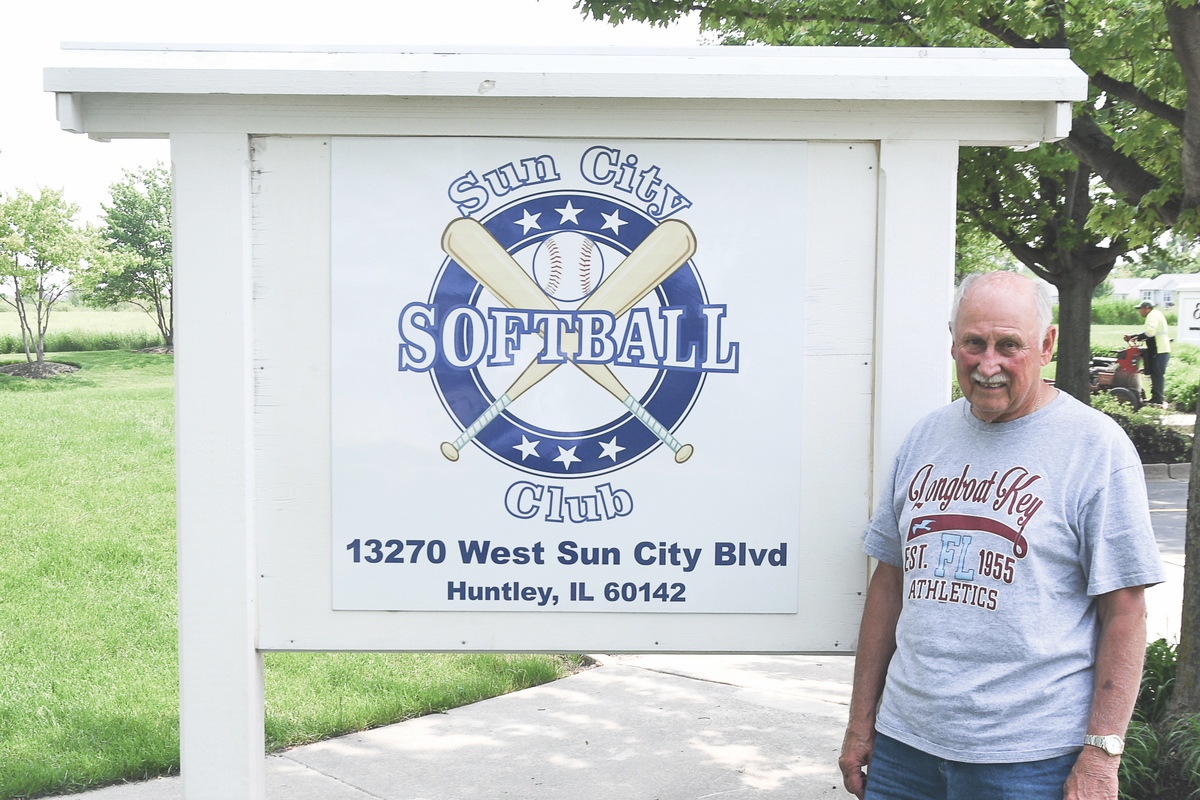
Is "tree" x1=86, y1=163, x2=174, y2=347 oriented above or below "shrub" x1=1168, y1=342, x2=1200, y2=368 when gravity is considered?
above

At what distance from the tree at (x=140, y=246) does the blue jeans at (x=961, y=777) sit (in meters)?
16.5

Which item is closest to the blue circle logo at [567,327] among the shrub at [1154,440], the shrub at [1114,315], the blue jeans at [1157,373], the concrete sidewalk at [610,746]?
the concrete sidewalk at [610,746]

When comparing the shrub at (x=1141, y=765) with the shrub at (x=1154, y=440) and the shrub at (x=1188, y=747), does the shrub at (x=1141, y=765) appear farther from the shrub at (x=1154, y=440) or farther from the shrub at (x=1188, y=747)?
the shrub at (x=1154, y=440)

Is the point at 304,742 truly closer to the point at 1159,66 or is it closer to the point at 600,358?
the point at 600,358

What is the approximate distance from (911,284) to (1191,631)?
225 centimetres

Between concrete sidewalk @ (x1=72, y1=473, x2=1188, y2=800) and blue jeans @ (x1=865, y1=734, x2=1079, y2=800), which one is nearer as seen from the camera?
blue jeans @ (x1=865, y1=734, x2=1079, y2=800)

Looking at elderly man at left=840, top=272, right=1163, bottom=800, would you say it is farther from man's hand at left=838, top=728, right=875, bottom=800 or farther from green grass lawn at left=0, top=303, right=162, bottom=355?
green grass lawn at left=0, top=303, right=162, bottom=355

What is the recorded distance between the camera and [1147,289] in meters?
57.7

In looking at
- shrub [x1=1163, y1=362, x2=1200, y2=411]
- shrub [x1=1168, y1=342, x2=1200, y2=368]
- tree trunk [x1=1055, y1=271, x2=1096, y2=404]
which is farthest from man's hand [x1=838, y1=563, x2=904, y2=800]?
shrub [x1=1168, y1=342, x2=1200, y2=368]

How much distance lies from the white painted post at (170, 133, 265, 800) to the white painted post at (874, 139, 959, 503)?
1473 mm

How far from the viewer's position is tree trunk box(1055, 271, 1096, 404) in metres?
11.7

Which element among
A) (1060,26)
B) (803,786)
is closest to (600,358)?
→ (803,786)

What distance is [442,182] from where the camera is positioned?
255 cm

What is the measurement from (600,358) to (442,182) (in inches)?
21.6
